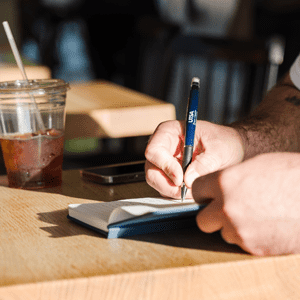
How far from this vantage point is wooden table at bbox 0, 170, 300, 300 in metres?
0.46

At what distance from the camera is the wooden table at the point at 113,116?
4.56 ft

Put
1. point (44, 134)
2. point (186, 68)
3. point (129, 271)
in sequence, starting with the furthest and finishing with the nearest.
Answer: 1. point (186, 68)
2. point (44, 134)
3. point (129, 271)

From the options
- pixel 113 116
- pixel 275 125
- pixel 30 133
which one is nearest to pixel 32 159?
pixel 30 133

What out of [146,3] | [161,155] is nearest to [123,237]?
[161,155]

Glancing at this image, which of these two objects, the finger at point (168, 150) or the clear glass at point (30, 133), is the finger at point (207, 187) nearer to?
the finger at point (168, 150)

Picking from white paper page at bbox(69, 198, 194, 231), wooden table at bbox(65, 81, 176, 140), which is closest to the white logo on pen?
white paper page at bbox(69, 198, 194, 231)

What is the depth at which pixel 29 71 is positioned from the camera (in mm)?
2072

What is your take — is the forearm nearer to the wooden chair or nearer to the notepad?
the notepad

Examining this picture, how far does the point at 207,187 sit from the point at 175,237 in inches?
3.7

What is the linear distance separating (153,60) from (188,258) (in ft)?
6.45

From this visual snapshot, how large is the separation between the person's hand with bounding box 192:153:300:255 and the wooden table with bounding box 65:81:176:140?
34.7 inches

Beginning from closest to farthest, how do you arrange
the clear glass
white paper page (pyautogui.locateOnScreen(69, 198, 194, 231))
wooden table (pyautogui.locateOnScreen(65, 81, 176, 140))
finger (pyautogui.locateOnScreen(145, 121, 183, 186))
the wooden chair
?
white paper page (pyautogui.locateOnScreen(69, 198, 194, 231)), finger (pyautogui.locateOnScreen(145, 121, 183, 186)), the clear glass, wooden table (pyautogui.locateOnScreen(65, 81, 176, 140)), the wooden chair

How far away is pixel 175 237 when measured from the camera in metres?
0.59

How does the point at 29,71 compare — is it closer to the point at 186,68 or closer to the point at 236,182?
the point at 186,68
